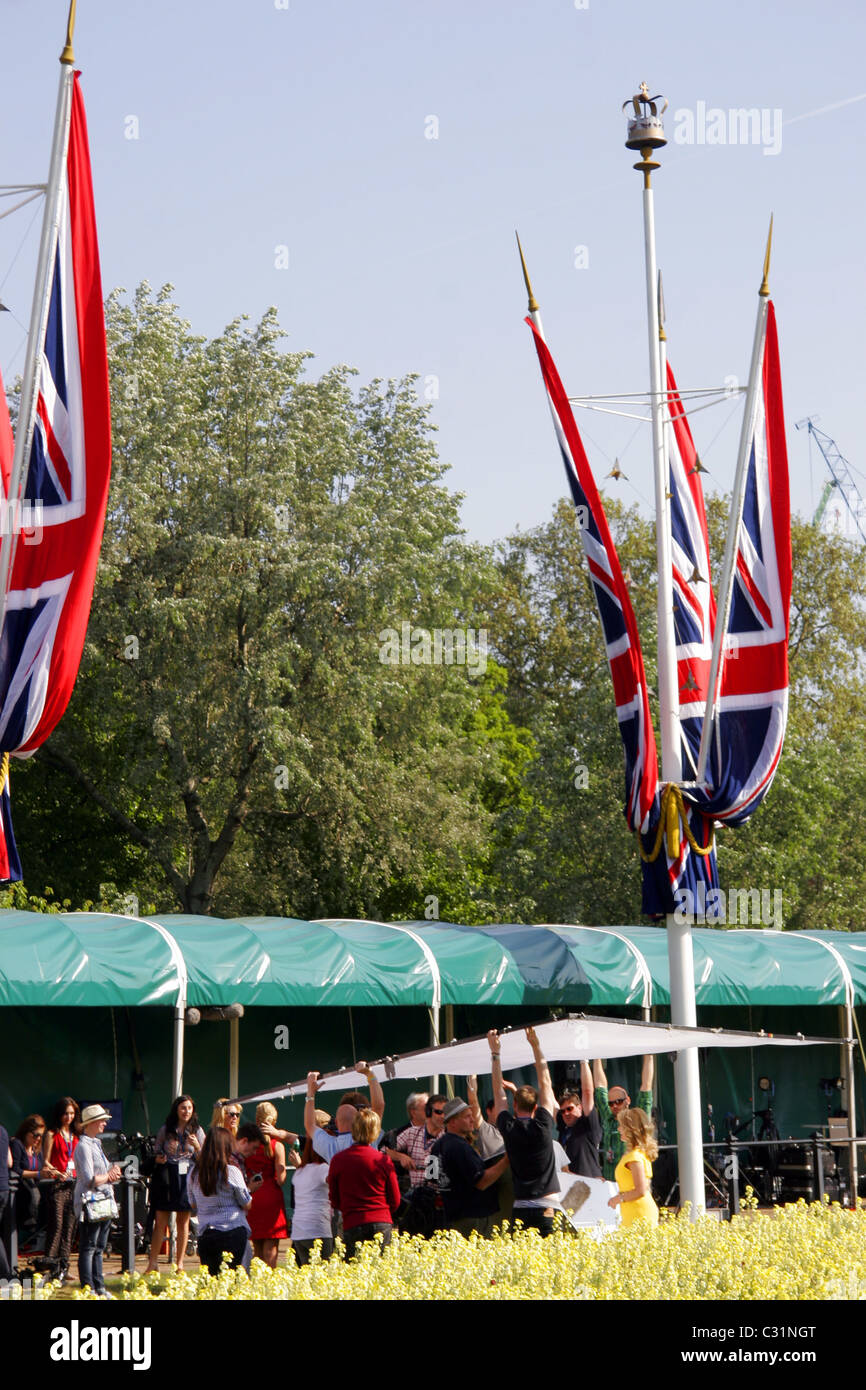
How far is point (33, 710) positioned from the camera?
1095cm

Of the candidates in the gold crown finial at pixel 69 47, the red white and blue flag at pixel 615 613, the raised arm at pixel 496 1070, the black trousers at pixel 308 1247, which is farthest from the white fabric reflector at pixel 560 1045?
the gold crown finial at pixel 69 47

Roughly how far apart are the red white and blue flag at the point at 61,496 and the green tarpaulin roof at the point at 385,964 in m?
6.77

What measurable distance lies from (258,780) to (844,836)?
49.0ft

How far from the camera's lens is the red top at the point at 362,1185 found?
1036 centimetres

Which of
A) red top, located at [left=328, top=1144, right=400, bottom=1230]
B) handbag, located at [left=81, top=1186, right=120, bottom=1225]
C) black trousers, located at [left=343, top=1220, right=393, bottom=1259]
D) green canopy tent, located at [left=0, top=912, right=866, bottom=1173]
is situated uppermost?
green canopy tent, located at [left=0, top=912, right=866, bottom=1173]

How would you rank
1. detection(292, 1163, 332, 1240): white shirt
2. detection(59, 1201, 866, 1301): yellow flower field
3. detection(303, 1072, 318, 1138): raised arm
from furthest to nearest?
detection(303, 1072, 318, 1138): raised arm, detection(292, 1163, 332, 1240): white shirt, detection(59, 1201, 866, 1301): yellow flower field

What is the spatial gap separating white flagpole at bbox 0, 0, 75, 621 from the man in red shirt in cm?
400

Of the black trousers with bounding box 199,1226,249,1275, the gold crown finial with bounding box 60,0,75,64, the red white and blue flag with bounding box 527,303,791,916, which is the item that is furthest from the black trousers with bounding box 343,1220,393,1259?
the gold crown finial with bounding box 60,0,75,64

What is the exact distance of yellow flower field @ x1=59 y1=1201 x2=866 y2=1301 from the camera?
317 inches

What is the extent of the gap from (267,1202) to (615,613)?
635 cm

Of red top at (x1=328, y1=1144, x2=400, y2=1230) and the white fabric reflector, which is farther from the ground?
the white fabric reflector

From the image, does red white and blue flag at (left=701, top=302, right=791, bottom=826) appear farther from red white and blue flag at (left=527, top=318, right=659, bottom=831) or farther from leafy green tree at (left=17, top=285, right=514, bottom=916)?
leafy green tree at (left=17, top=285, right=514, bottom=916)
